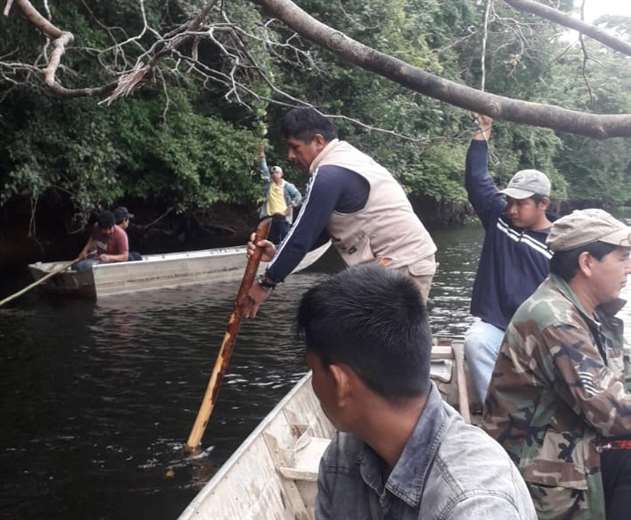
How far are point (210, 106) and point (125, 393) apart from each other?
1066cm

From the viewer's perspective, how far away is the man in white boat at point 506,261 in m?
4.27

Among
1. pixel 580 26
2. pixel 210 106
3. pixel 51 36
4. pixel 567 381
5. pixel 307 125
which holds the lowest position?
pixel 567 381

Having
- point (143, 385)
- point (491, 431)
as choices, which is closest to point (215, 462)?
point (143, 385)

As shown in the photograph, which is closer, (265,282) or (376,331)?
(376,331)

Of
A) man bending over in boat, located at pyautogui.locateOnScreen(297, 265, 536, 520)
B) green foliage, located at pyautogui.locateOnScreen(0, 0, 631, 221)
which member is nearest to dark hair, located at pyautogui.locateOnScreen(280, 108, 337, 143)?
green foliage, located at pyautogui.locateOnScreen(0, 0, 631, 221)

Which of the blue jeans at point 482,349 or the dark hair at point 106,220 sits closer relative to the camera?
the blue jeans at point 482,349

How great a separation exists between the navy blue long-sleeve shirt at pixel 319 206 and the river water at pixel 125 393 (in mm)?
2499

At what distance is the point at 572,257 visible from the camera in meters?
2.80

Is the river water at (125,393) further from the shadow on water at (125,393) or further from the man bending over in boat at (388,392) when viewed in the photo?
the man bending over in boat at (388,392)

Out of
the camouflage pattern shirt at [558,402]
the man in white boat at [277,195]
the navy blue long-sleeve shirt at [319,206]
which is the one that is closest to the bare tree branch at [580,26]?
the camouflage pattern shirt at [558,402]

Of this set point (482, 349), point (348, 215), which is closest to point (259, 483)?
point (348, 215)

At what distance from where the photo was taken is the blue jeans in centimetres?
439

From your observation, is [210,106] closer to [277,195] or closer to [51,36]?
[277,195]

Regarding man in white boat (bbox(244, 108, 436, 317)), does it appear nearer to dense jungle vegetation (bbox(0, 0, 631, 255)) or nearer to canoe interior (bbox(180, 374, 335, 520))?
canoe interior (bbox(180, 374, 335, 520))
